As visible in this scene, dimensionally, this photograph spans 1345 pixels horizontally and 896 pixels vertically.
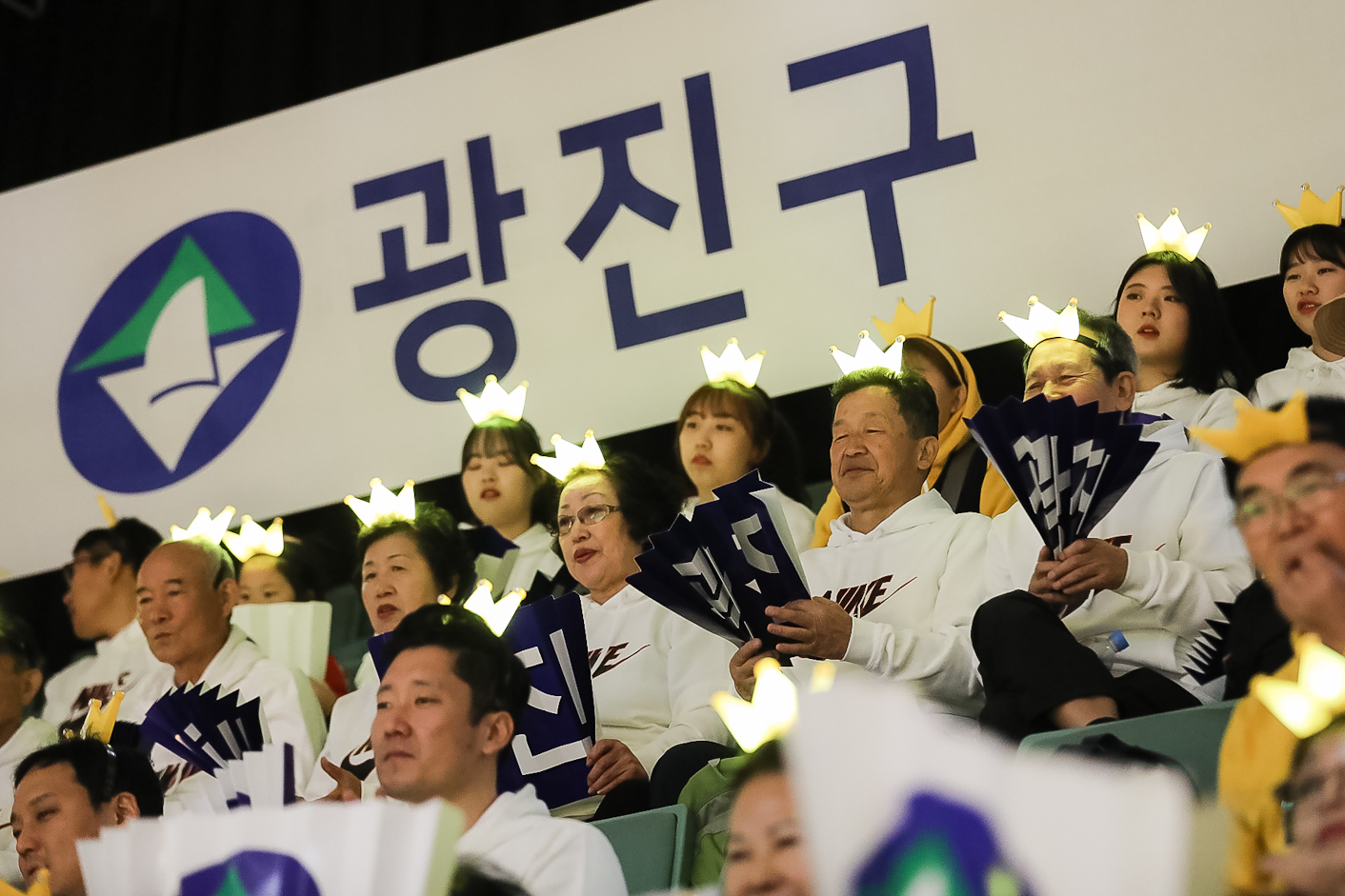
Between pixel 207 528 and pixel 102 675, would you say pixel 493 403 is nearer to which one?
pixel 207 528

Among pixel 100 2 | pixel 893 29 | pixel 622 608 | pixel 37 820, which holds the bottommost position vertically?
pixel 37 820

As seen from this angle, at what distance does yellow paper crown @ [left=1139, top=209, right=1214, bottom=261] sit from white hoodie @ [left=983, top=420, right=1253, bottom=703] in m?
0.73

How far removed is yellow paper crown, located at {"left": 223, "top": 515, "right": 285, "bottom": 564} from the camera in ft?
11.7

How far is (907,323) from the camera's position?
340 centimetres

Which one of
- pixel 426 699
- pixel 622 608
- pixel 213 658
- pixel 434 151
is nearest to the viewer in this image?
pixel 426 699

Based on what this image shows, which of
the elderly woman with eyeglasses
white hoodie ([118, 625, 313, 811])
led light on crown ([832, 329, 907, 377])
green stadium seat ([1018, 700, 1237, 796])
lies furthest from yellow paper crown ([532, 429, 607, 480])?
green stadium seat ([1018, 700, 1237, 796])

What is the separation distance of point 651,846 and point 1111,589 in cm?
81

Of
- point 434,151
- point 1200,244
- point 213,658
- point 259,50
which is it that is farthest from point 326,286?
point 1200,244

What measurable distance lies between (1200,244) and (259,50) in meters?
3.04

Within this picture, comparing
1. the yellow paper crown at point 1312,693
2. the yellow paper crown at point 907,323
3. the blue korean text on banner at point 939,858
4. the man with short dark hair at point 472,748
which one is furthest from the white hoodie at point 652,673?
the blue korean text on banner at point 939,858

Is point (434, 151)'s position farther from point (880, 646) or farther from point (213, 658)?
point (880, 646)

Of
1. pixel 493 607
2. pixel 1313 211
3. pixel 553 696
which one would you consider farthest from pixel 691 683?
pixel 1313 211

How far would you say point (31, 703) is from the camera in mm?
3715

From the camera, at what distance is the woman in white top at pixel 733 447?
9.77ft
